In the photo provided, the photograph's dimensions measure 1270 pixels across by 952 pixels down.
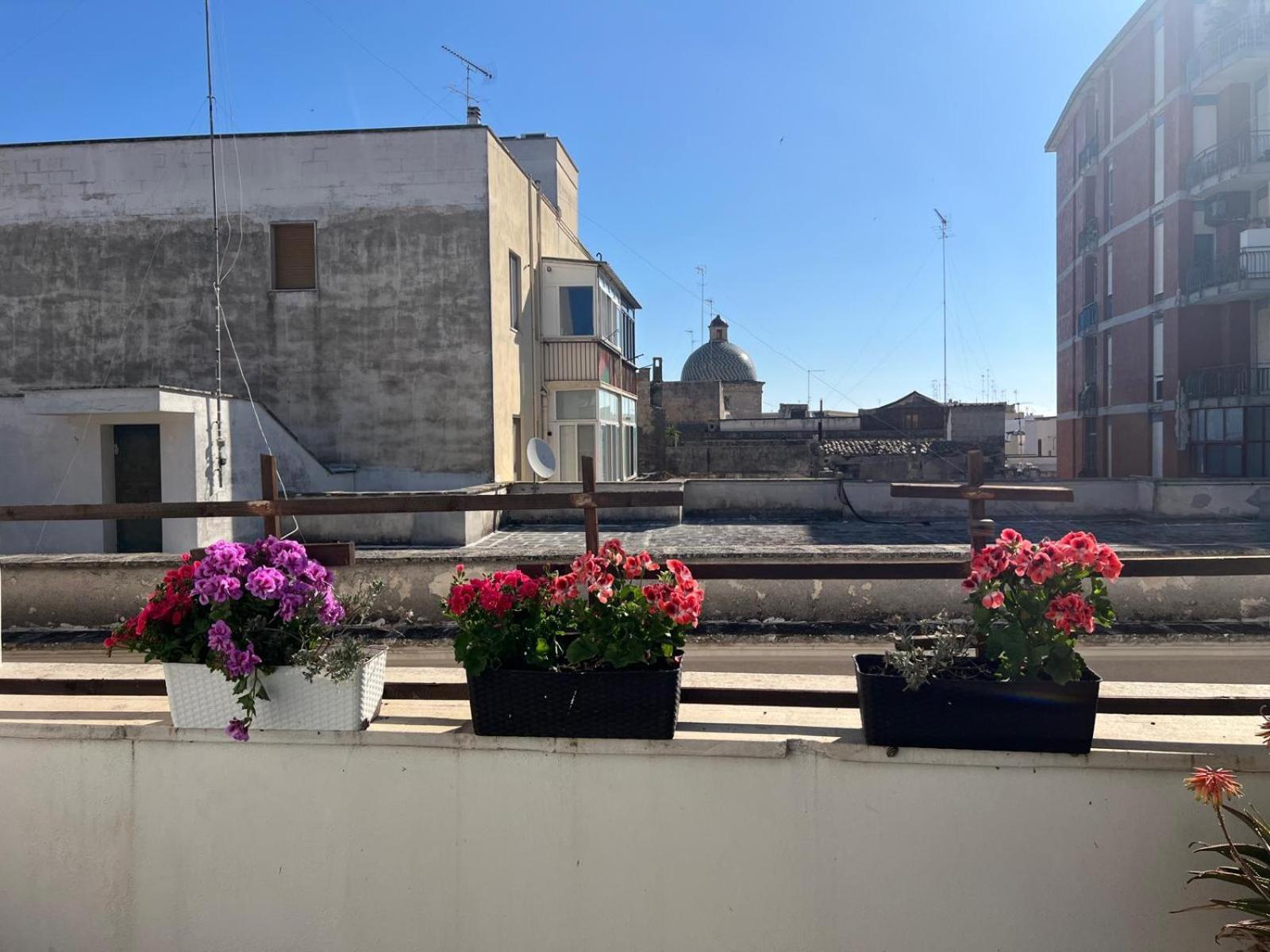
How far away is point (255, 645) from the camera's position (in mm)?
3430

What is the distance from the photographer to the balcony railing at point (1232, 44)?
26.0 m

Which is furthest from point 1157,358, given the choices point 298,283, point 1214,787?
point 1214,787

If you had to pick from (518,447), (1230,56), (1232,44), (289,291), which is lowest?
(518,447)

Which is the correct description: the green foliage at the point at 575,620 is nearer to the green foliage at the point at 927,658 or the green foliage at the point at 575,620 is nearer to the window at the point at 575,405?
the green foliage at the point at 927,658

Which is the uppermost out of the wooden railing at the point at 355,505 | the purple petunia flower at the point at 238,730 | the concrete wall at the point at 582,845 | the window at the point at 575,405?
the window at the point at 575,405

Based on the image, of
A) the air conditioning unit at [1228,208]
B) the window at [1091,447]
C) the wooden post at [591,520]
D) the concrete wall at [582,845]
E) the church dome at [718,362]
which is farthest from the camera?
the church dome at [718,362]

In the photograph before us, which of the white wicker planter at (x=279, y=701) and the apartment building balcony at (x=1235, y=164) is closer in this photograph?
the white wicker planter at (x=279, y=701)

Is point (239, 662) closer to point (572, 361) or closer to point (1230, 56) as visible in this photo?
point (572, 361)

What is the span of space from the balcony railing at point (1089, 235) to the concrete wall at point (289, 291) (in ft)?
84.8

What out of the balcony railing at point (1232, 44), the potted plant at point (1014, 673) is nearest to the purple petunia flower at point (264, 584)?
the potted plant at point (1014, 673)

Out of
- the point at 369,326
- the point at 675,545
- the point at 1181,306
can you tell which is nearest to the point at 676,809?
the point at 675,545

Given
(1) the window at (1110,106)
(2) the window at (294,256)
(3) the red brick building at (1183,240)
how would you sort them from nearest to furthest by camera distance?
(2) the window at (294,256) → (3) the red brick building at (1183,240) → (1) the window at (1110,106)

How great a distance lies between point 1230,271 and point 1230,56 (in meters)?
5.96

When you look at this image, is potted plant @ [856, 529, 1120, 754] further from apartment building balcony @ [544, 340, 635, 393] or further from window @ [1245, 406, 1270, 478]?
window @ [1245, 406, 1270, 478]
